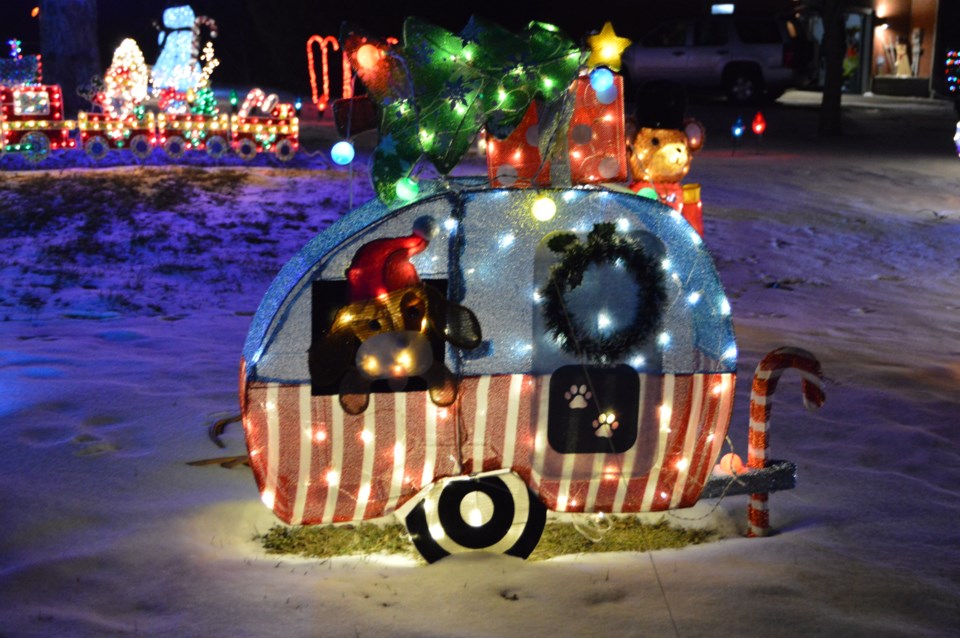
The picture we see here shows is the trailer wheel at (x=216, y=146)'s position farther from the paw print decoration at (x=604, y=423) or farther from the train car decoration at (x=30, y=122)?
the paw print decoration at (x=604, y=423)

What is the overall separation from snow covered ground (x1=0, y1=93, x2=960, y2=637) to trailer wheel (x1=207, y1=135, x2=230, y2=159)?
3071 millimetres

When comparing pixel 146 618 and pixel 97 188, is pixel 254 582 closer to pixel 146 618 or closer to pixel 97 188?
pixel 146 618

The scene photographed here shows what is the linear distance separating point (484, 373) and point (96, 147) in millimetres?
11672

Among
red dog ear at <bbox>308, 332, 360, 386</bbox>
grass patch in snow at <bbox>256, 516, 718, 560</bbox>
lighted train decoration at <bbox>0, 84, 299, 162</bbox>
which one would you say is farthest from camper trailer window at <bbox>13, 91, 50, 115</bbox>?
red dog ear at <bbox>308, 332, 360, 386</bbox>

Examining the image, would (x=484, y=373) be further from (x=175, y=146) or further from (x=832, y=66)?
(x=832, y=66)

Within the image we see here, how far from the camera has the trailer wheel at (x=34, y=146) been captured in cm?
1434

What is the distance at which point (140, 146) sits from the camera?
1469 centimetres

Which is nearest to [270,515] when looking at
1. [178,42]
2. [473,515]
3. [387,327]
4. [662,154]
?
[473,515]

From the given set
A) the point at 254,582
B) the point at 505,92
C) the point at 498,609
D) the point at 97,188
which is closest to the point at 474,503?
the point at 498,609

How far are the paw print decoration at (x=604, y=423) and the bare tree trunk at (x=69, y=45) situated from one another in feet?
53.3

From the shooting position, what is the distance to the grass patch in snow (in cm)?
457

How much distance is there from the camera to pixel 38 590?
13.4 ft

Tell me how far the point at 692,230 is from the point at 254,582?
224cm

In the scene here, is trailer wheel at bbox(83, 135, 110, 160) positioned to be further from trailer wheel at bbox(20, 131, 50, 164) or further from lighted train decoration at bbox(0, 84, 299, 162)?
trailer wheel at bbox(20, 131, 50, 164)
